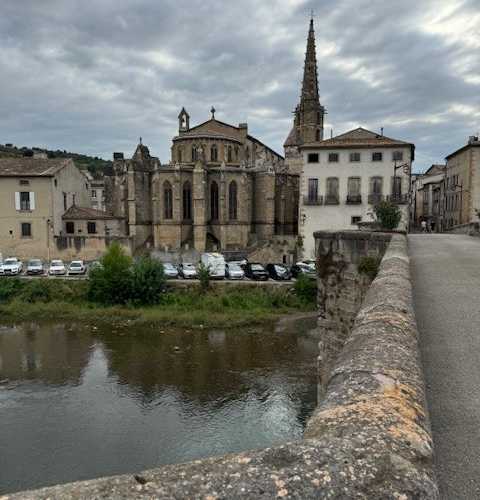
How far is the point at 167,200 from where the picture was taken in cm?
4281

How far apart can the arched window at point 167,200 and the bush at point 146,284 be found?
12.3 m

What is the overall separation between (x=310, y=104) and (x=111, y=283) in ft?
106

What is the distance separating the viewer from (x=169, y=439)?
1389 centimetres

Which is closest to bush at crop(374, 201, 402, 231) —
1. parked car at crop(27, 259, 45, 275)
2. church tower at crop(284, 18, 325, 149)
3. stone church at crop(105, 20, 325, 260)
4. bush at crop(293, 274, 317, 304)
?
bush at crop(293, 274, 317, 304)

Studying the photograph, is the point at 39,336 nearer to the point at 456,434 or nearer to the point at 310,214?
the point at 310,214

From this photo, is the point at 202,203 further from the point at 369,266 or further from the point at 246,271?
the point at 369,266

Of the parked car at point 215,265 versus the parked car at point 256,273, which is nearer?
the parked car at point 215,265

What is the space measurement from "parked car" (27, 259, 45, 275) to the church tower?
31443 millimetres

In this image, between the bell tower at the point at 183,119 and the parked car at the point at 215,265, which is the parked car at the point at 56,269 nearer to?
the parked car at the point at 215,265

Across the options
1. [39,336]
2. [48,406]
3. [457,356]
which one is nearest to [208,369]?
[48,406]

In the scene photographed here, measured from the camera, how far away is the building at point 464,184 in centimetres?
3198

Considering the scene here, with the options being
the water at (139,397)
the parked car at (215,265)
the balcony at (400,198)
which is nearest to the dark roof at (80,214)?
the parked car at (215,265)

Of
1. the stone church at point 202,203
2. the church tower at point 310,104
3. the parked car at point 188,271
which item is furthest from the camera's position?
the church tower at point 310,104

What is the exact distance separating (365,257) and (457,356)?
7.23 metres
